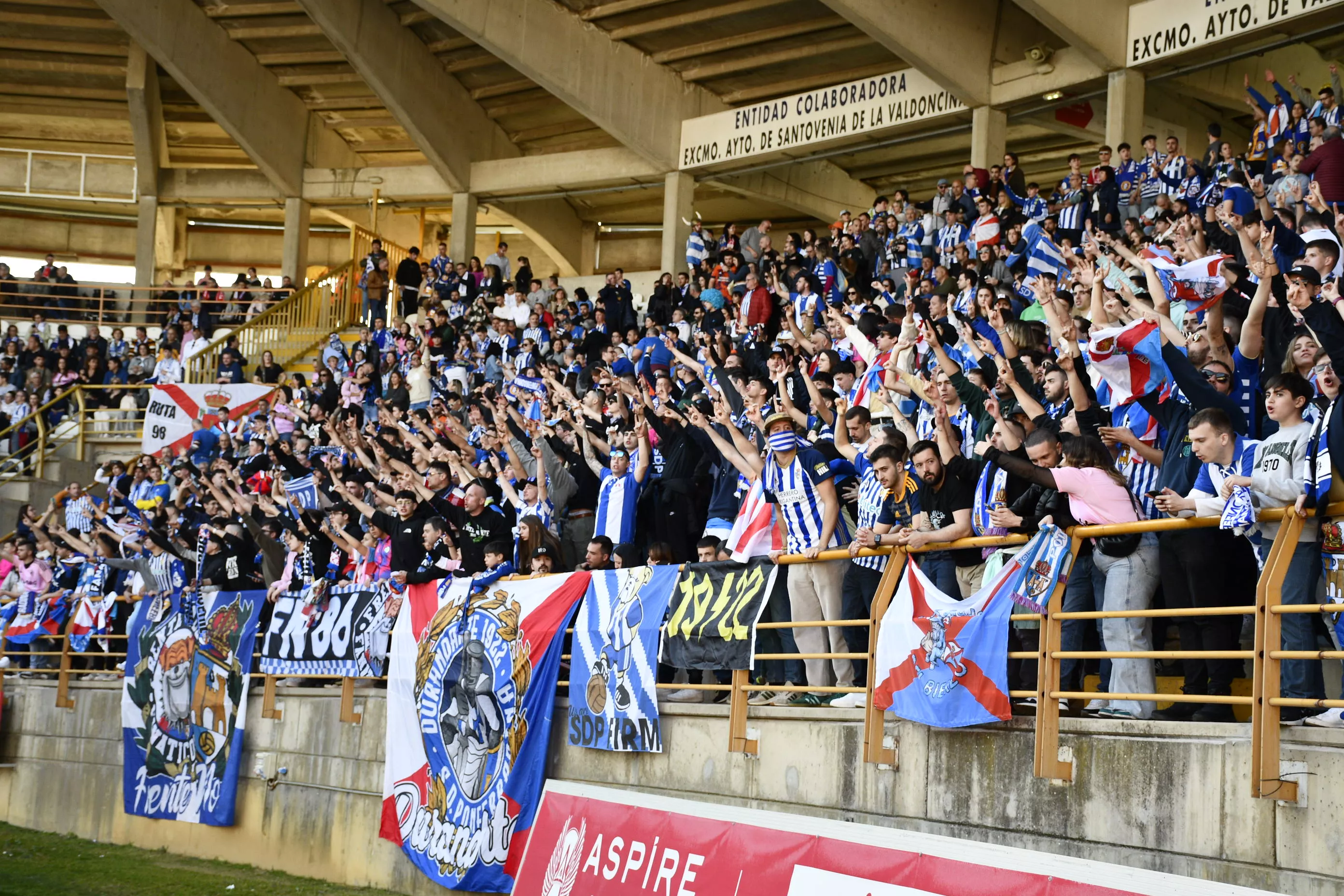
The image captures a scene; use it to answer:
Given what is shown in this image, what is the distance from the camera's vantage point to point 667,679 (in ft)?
34.9

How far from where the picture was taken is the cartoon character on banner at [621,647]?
32.8ft

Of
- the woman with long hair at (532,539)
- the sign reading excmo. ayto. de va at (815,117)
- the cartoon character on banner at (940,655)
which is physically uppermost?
the sign reading excmo. ayto. de va at (815,117)

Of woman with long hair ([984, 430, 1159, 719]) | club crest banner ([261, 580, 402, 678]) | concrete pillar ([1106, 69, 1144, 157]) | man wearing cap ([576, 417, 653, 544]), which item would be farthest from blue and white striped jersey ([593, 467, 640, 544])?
concrete pillar ([1106, 69, 1144, 157])

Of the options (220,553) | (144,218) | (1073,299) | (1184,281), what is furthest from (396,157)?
(1184,281)

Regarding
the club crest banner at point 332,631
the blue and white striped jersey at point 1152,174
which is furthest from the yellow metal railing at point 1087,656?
the blue and white striped jersey at point 1152,174

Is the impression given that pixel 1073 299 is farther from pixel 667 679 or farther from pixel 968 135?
pixel 968 135

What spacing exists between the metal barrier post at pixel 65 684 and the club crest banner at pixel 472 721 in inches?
253

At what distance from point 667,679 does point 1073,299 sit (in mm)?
4490

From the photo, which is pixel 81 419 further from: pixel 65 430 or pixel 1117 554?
pixel 1117 554

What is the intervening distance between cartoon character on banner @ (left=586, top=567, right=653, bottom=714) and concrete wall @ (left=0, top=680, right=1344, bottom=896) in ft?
1.26

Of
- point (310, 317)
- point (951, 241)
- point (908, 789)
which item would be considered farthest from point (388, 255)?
point (908, 789)

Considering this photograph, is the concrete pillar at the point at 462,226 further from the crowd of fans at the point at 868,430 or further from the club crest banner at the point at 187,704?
the club crest banner at the point at 187,704

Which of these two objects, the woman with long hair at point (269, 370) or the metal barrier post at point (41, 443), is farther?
the woman with long hair at point (269, 370)

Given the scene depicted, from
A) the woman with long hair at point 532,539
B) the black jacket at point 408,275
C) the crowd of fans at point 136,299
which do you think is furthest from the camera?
the crowd of fans at point 136,299
